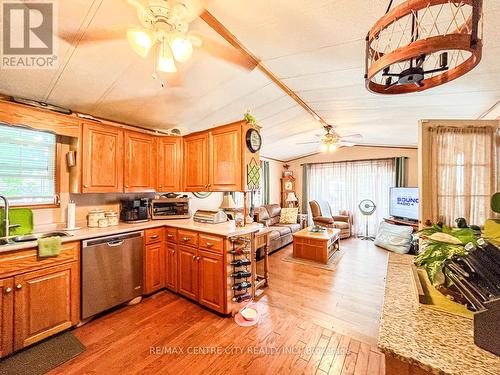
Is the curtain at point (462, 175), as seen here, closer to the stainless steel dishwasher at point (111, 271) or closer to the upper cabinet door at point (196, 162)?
the upper cabinet door at point (196, 162)

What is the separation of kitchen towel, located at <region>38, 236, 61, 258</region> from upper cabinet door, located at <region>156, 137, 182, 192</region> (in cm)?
136

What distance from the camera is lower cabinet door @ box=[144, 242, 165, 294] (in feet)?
8.18

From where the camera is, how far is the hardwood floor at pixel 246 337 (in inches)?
63.0

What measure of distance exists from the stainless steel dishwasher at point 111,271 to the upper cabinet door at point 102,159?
690mm

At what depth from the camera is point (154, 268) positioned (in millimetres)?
2572

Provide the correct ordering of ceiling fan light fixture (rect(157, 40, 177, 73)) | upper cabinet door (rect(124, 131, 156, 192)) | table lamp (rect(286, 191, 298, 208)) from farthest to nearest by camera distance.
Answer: table lamp (rect(286, 191, 298, 208)) < upper cabinet door (rect(124, 131, 156, 192)) < ceiling fan light fixture (rect(157, 40, 177, 73))

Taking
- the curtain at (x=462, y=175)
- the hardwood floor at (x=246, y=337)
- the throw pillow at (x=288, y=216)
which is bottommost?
the hardwood floor at (x=246, y=337)

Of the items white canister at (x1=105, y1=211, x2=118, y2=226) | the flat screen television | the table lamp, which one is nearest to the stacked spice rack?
white canister at (x1=105, y1=211, x2=118, y2=226)

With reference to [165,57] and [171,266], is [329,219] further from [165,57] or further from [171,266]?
[165,57]

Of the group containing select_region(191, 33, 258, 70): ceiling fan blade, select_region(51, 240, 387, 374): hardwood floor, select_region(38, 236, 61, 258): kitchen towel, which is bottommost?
select_region(51, 240, 387, 374): hardwood floor

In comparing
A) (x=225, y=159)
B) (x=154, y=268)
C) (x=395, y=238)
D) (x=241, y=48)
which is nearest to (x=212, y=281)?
(x=154, y=268)

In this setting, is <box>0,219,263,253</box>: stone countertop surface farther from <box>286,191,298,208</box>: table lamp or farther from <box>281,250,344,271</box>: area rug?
<box>286,191,298,208</box>: table lamp

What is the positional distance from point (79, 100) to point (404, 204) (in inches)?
253

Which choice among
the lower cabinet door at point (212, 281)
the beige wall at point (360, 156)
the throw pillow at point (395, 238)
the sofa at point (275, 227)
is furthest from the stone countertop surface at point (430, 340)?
the beige wall at point (360, 156)
